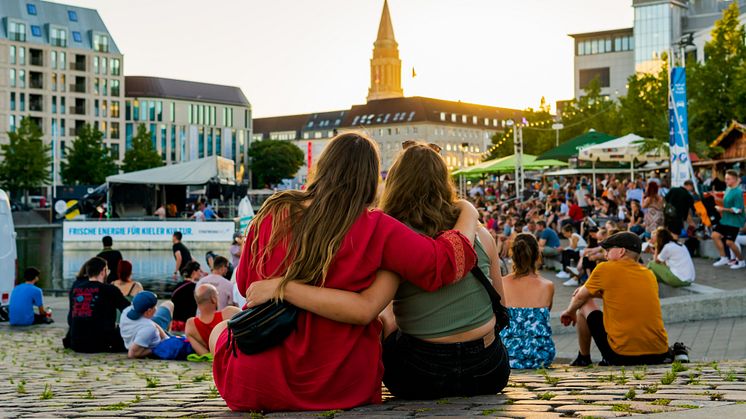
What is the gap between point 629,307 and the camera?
25.1 ft

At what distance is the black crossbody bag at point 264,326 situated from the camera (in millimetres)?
4309

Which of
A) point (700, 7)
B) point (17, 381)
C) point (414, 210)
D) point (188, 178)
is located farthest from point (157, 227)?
point (700, 7)

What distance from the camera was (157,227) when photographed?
40875mm

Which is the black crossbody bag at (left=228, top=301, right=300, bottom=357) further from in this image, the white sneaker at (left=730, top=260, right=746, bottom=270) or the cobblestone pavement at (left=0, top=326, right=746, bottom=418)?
the white sneaker at (left=730, top=260, right=746, bottom=270)

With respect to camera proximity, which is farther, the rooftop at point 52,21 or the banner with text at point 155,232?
the rooftop at point 52,21

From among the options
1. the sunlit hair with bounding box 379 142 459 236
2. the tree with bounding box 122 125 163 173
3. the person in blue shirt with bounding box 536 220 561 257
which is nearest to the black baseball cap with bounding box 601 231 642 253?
the sunlit hair with bounding box 379 142 459 236

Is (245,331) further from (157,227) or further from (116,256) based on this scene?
(157,227)

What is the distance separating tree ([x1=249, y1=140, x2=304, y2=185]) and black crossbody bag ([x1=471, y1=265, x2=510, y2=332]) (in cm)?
15266

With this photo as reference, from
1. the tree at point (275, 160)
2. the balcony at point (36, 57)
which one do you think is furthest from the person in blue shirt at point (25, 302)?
the tree at point (275, 160)

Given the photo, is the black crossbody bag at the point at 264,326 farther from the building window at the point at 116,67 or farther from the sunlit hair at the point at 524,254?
the building window at the point at 116,67

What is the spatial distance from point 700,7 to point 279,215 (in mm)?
111903

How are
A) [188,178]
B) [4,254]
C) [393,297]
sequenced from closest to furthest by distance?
[393,297] < [4,254] < [188,178]

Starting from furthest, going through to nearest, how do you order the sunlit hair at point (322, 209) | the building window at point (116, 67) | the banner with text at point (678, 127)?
the building window at point (116, 67) < the banner with text at point (678, 127) < the sunlit hair at point (322, 209)

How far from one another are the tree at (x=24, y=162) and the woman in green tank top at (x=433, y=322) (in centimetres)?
8278
